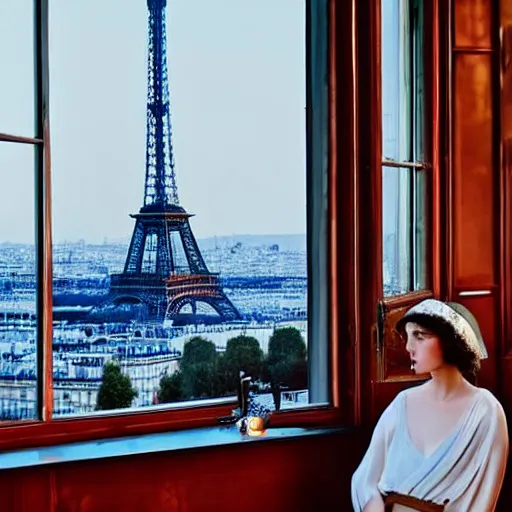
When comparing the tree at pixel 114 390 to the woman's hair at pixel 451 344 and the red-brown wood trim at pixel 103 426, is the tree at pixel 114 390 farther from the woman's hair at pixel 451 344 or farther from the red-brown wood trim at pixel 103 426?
the woman's hair at pixel 451 344

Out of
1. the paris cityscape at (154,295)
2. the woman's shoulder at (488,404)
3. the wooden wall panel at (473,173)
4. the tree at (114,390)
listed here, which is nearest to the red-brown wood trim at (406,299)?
the wooden wall panel at (473,173)

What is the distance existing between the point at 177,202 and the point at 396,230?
70 centimetres

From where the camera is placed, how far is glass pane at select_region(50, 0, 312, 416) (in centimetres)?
212

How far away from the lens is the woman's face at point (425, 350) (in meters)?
1.85

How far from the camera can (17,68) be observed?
204cm

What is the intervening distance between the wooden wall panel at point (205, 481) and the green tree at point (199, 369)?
0.71 feet

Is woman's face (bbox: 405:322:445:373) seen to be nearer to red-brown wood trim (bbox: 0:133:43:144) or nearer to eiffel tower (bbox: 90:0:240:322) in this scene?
eiffel tower (bbox: 90:0:240:322)

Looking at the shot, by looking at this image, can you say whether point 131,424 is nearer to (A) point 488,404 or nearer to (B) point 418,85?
(A) point 488,404

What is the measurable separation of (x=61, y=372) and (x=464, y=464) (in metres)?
1.05

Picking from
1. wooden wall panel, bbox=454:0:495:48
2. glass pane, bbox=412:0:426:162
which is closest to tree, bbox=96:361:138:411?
glass pane, bbox=412:0:426:162

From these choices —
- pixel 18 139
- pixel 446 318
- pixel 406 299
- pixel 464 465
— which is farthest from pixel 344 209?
pixel 18 139

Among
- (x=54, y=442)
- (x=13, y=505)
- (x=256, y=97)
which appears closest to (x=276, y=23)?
(x=256, y=97)

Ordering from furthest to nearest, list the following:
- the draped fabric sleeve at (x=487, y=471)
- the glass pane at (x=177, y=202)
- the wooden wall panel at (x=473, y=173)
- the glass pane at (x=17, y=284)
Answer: the wooden wall panel at (x=473, y=173), the glass pane at (x=177, y=202), the glass pane at (x=17, y=284), the draped fabric sleeve at (x=487, y=471)

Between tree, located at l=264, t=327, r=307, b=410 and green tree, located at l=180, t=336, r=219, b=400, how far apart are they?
17 centimetres
